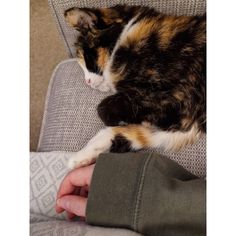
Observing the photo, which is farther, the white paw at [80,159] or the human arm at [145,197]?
the white paw at [80,159]

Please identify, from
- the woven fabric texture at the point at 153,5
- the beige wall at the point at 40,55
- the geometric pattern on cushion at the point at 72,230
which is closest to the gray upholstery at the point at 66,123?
the woven fabric texture at the point at 153,5

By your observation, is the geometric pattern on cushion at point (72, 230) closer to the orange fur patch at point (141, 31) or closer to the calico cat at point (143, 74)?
the calico cat at point (143, 74)

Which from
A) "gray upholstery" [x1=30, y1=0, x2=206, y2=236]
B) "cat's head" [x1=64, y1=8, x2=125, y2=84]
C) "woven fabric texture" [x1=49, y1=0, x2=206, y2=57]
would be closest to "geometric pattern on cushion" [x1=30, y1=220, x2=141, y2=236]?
"gray upholstery" [x1=30, y1=0, x2=206, y2=236]

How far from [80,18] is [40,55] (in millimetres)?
540

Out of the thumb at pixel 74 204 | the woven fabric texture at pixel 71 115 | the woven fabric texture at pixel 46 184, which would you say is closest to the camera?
the thumb at pixel 74 204

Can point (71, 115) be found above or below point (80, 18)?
below

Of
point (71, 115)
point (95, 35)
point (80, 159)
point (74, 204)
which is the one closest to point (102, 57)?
point (95, 35)

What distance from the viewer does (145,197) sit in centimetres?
62

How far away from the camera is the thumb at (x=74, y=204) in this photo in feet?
2.43

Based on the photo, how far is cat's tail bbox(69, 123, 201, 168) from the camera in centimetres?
87

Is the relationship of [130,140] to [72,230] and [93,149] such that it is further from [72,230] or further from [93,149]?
[72,230]

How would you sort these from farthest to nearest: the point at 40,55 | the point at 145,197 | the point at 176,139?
the point at 40,55, the point at 176,139, the point at 145,197

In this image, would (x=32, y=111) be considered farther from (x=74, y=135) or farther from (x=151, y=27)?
(x=151, y=27)

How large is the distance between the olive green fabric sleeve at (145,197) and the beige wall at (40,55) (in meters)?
0.70
